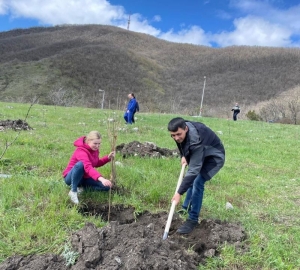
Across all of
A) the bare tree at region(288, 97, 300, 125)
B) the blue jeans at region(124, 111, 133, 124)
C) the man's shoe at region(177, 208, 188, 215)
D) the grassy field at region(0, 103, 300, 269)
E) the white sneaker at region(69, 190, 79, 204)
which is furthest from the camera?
the bare tree at region(288, 97, 300, 125)

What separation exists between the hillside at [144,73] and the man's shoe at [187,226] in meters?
45.0

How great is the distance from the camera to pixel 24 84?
61.0m

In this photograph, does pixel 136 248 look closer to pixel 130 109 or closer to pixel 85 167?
pixel 85 167

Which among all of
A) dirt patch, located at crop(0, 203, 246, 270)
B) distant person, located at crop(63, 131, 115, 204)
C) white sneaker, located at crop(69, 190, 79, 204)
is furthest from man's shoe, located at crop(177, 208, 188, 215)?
white sneaker, located at crop(69, 190, 79, 204)

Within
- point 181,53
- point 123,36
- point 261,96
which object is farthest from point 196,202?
point 123,36

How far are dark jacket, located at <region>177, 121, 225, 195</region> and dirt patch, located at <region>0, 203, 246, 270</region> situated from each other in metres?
0.66

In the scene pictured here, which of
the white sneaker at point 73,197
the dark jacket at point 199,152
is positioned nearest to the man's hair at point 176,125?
the dark jacket at point 199,152

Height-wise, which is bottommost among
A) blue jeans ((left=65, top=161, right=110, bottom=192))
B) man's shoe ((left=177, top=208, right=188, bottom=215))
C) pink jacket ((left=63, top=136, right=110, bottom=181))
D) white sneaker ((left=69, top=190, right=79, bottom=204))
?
man's shoe ((left=177, top=208, right=188, bottom=215))

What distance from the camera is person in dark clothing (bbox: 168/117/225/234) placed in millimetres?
3635

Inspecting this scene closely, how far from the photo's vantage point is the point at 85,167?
14.9ft

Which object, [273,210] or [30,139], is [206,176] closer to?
[273,210]

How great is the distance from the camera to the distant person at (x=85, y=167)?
4.51 metres

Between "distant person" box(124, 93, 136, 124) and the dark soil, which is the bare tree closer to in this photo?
"distant person" box(124, 93, 136, 124)

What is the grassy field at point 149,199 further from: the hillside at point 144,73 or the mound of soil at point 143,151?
the hillside at point 144,73
